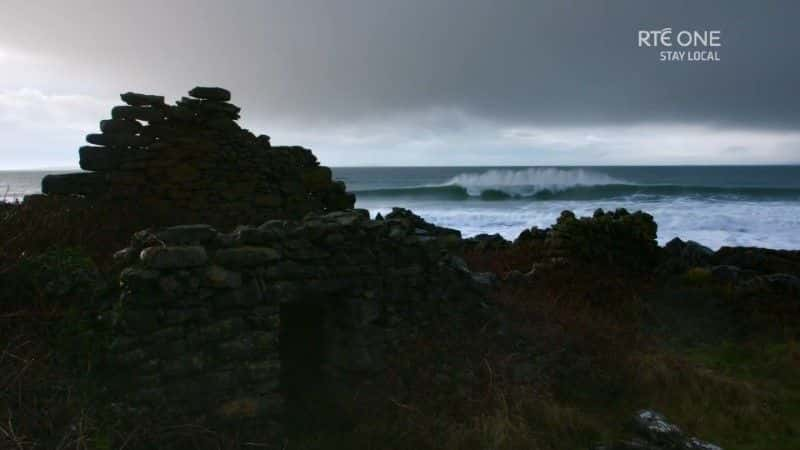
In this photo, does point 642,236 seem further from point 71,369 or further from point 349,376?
point 71,369

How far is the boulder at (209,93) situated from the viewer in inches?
412

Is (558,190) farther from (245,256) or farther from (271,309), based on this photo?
(245,256)

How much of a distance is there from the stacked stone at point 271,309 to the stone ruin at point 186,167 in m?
3.80

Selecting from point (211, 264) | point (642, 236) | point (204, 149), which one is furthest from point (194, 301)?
point (642, 236)

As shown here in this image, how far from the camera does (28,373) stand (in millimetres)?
4512

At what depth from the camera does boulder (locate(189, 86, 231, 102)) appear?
412 inches

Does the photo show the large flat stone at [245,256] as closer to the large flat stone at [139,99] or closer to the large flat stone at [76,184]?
the large flat stone at [76,184]

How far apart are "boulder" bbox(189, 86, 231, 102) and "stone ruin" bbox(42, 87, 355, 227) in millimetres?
17

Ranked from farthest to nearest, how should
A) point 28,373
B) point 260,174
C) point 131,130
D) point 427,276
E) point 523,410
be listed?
point 260,174 → point 131,130 → point 427,276 → point 523,410 → point 28,373

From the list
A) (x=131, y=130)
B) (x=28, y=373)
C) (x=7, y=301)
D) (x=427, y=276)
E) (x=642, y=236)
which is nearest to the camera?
(x=28, y=373)

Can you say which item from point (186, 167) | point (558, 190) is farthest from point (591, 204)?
point (186, 167)

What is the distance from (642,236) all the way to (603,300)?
3260 mm

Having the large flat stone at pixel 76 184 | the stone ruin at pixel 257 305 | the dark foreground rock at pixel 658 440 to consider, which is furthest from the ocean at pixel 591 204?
the dark foreground rock at pixel 658 440

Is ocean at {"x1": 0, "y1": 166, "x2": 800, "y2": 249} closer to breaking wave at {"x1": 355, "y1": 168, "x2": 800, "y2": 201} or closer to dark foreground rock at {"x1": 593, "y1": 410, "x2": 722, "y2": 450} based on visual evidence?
breaking wave at {"x1": 355, "y1": 168, "x2": 800, "y2": 201}
